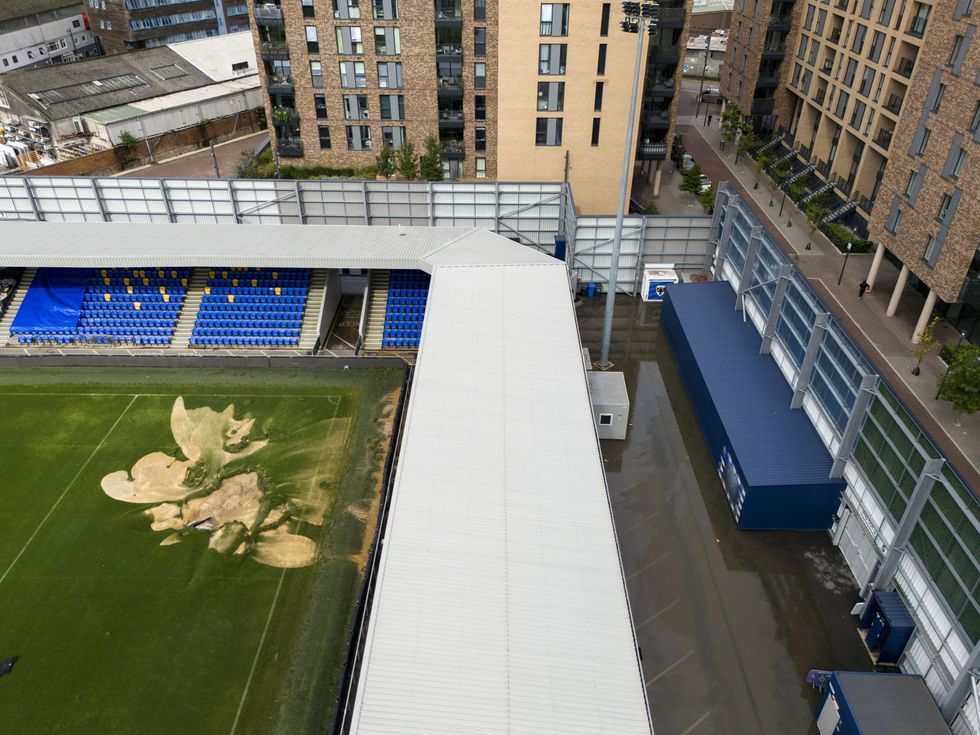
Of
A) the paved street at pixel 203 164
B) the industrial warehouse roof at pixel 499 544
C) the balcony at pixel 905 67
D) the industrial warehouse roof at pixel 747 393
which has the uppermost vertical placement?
the balcony at pixel 905 67

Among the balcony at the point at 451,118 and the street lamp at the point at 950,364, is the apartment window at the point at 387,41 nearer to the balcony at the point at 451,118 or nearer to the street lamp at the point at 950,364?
the balcony at the point at 451,118

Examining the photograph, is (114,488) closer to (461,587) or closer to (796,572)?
(461,587)

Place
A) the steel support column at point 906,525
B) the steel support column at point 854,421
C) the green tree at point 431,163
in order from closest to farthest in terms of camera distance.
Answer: the steel support column at point 906,525, the steel support column at point 854,421, the green tree at point 431,163

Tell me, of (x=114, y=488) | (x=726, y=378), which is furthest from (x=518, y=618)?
(x=114, y=488)

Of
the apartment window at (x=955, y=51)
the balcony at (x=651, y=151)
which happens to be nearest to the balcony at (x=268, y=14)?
the balcony at (x=651, y=151)

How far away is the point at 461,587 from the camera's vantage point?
19.7 metres

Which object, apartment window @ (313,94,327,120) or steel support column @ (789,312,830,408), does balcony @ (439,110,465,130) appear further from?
steel support column @ (789,312,830,408)

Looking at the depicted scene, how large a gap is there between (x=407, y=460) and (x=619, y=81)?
111ft

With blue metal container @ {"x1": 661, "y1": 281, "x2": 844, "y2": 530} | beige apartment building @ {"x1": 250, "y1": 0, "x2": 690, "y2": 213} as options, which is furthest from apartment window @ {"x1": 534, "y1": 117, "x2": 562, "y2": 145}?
blue metal container @ {"x1": 661, "y1": 281, "x2": 844, "y2": 530}

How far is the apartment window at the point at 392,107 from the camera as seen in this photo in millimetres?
55281

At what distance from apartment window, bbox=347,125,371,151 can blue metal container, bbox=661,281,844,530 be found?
32399 millimetres

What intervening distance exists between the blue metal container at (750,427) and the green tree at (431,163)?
79.3 ft

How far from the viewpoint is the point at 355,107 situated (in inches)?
2199

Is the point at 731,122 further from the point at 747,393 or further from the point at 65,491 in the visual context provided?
the point at 65,491
